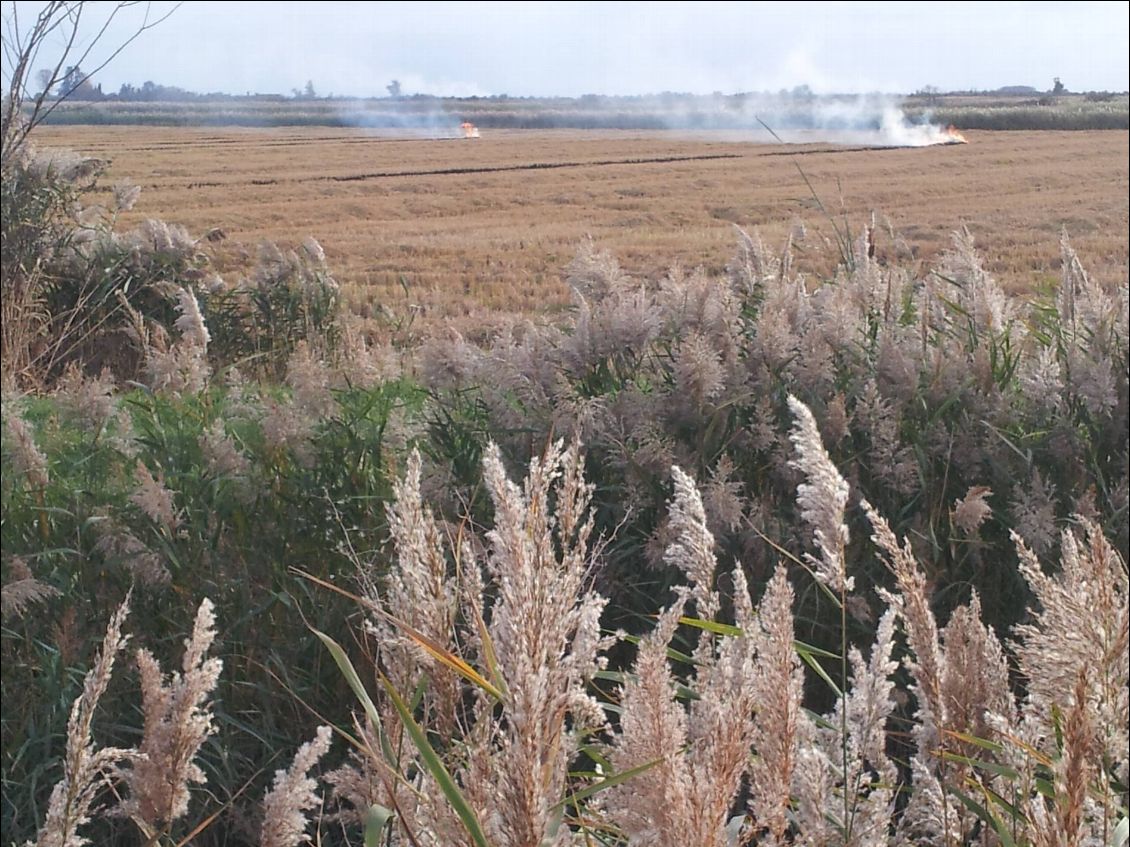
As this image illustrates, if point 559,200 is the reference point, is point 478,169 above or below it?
above

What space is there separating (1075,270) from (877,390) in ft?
2.88

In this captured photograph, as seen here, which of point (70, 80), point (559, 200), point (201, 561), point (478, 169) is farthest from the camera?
point (478, 169)

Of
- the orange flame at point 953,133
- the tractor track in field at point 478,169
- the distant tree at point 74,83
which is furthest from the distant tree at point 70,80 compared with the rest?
the orange flame at point 953,133

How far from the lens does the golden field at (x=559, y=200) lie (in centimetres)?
1178

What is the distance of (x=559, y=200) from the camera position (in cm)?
2411

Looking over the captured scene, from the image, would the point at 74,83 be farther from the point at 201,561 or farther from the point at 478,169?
the point at 478,169

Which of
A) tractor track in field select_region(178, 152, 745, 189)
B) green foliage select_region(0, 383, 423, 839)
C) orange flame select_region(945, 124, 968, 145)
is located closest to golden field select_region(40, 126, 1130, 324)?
tractor track in field select_region(178, 152, 745, 189)

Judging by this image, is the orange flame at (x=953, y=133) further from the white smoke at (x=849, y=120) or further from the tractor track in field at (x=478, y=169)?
the tractor track in field at (x=478, y=169)

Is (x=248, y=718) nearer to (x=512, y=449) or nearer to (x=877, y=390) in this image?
(x=512, y=449)

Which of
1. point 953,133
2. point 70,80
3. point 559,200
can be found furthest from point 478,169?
point 70,80

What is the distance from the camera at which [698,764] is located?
121cm

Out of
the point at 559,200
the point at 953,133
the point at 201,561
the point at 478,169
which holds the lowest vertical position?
the point at 201,561

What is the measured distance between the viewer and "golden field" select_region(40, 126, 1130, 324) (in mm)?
11781

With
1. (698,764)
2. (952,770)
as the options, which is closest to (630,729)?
(698,764)
